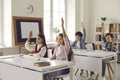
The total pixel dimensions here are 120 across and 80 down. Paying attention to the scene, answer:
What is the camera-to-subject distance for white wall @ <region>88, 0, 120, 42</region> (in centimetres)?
754

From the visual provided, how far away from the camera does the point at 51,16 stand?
7.48 meters

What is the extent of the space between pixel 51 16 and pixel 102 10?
2.05 m

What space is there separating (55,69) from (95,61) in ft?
5.20

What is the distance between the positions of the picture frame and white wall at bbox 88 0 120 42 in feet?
9.12

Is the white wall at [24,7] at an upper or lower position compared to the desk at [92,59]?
upper

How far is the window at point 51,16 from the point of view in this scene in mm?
7352

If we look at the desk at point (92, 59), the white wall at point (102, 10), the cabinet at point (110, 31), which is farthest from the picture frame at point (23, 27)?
the white wall at point (102, 10)

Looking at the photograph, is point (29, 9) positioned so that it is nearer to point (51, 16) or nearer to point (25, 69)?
point (51, 16)

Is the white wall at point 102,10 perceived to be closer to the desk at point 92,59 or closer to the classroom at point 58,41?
the classroom at point 58,41

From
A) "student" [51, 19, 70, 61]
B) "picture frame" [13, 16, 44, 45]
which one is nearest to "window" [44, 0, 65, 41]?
"picture frame" [13, 16, 44, 45]

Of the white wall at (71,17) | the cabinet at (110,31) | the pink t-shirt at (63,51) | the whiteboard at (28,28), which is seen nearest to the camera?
the pink t-shirt at (63,51)

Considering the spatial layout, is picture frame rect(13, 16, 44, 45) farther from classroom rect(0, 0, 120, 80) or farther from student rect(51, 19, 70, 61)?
student rect(51, 19, 70, 61)

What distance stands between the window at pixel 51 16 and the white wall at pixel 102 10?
136 cm

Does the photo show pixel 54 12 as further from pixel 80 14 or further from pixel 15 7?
pixel 15 7
